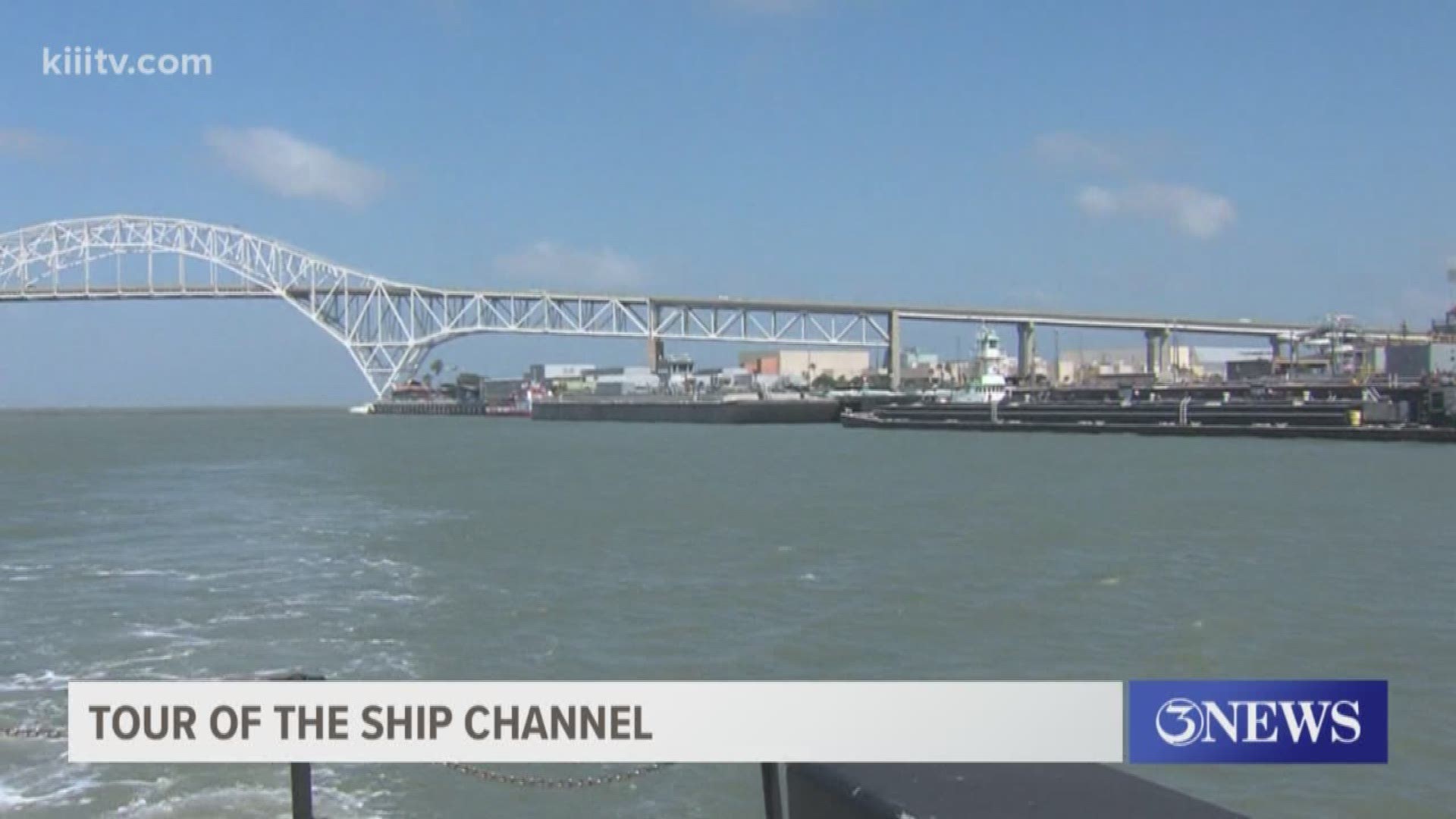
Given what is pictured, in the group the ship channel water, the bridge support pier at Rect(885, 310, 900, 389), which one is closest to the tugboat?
the bridge support pier at Rect(885, 310, 900, 389)

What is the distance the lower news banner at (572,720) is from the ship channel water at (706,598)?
4824 millimetres

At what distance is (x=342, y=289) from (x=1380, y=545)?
11680cm

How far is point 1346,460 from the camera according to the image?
4278 cm

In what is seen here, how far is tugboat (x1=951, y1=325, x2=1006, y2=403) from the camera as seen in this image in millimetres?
85250

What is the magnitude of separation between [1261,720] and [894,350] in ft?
402

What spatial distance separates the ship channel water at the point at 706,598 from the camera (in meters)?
7.95

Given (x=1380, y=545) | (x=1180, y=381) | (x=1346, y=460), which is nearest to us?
(x=1380, y=545)

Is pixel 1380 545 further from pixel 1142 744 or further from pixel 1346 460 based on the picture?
pixel 1346 460

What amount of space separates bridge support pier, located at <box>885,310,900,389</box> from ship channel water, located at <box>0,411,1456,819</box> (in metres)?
85.8

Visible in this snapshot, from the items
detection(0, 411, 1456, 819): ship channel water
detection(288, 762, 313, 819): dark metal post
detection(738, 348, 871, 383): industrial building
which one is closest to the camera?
detection(288, 762, 313, 819): dark metal post

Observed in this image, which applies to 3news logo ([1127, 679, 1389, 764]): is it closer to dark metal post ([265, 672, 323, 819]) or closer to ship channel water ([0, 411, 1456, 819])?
dark metal post ([265, 672, 323, 819])

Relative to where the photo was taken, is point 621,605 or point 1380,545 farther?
point 1380,545

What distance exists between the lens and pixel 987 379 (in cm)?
8712

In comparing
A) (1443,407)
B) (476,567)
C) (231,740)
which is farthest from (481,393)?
(231,740)
